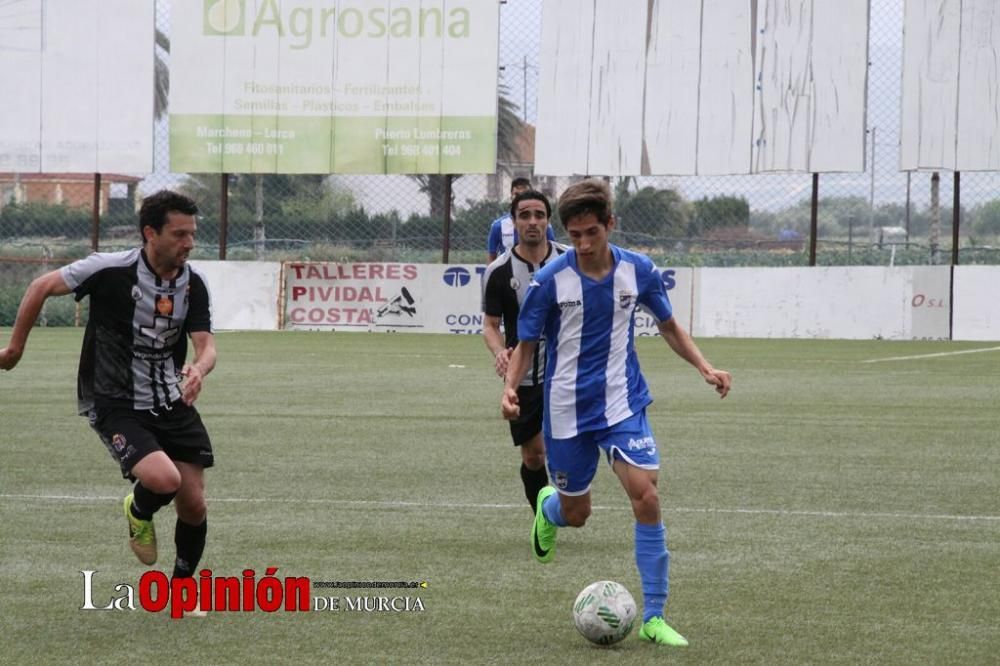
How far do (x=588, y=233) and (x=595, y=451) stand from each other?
3.03 feet

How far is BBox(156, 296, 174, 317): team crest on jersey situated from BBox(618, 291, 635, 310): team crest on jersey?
185 cm

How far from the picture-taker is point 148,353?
7.19 metres

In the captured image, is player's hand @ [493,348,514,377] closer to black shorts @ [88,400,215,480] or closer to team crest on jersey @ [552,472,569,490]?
team crest on jersey @ [552,472,569,490]

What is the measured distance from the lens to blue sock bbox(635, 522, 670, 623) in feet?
21.5

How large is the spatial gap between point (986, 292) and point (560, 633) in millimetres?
23234

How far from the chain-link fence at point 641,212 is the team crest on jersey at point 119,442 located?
79.8 feet

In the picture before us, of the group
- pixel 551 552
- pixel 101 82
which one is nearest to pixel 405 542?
pixel 551 552

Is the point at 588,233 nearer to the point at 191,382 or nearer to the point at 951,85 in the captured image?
the point at 191,382

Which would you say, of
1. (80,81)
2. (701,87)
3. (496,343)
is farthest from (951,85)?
(496,343)

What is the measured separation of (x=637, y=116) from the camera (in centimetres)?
3225

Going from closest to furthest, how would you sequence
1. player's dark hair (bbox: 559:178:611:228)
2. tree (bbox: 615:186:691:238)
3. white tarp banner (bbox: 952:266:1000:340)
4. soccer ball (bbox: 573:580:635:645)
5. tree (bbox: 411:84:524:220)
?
soccer ball (bbox: 573:580:635:645)
player's dark hair (bbox: 559:178:611:228)
white tarp banner (bbox: 952:266:1000:340)
tree (bbox: 615:186:691:238)
tree (bbox: 411:84:524:220)

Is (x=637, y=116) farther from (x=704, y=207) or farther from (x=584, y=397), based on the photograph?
(x=584, y=397)

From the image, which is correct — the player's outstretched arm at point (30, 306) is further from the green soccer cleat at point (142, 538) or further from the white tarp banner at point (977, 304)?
the white tarp banner at point (977, 304)

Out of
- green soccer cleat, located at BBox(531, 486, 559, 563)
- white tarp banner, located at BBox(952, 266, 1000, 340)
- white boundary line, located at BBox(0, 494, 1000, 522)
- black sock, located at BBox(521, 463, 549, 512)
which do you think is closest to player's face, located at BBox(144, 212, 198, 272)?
green soccer cleat, located at BBox(531, 486, 559, 563)
